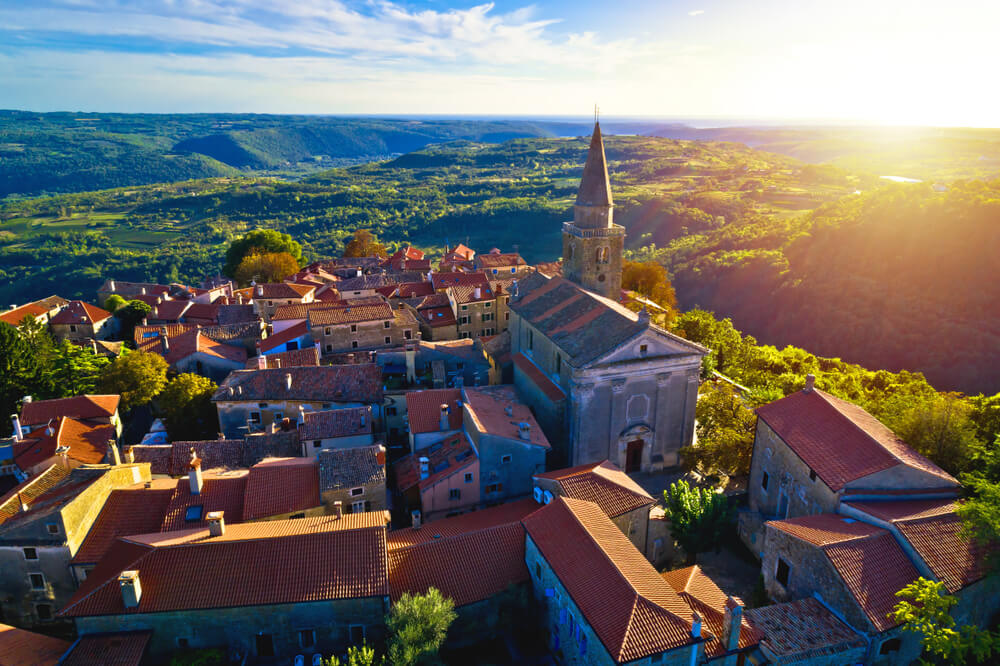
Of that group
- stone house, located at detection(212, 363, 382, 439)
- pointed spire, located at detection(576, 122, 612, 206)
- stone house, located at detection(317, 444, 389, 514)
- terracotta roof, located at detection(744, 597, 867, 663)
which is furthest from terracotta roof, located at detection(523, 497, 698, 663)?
pointed spire, located at detection(576, 122, 612, 206)

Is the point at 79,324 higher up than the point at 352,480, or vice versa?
the point at 352,480

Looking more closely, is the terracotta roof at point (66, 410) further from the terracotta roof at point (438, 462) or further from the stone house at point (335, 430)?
the terracotta roof at point (438, 462)

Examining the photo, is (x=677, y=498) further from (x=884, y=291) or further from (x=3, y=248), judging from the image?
(x=3, y=248)

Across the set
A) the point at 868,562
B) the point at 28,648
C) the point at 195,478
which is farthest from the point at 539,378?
the point at 28,648

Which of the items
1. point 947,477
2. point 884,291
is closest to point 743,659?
point 947,477

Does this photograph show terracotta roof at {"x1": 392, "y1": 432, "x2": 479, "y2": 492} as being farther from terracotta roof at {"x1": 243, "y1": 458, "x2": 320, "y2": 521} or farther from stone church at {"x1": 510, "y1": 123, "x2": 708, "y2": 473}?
stone church at {"x1": 510, "y1": 123, "x2": 708, "y2": 473}

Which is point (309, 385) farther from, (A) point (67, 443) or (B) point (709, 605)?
(B) point (709, 605)
